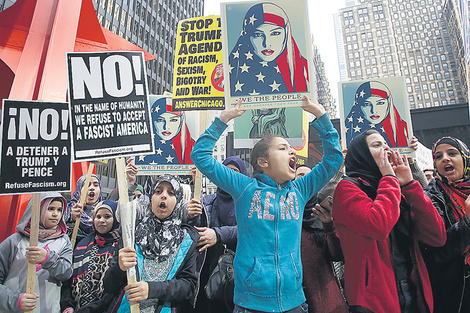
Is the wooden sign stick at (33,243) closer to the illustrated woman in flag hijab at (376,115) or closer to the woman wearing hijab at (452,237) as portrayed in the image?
the woman wearing hijab at (452,237)

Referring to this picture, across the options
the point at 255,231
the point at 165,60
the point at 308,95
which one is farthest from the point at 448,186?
the point at 165,60

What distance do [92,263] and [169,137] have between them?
1848 mm

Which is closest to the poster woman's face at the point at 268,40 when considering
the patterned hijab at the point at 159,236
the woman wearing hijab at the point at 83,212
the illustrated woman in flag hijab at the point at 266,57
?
the illustrated woman in flag hijab at the point at 266,57

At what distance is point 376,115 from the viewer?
4.04 meters

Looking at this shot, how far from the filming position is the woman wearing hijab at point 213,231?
9.48 ft

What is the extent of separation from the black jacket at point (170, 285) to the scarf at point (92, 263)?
1.83 feet

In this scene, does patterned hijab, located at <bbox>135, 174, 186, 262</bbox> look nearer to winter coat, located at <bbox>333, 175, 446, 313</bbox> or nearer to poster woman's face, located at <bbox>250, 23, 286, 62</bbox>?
winter coat, located at <bbox>333, 175, 446, 313</bbox>

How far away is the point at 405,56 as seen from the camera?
95250 mm

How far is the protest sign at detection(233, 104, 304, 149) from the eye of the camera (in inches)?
140

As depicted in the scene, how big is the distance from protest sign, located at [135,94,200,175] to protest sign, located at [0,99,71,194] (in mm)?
1112

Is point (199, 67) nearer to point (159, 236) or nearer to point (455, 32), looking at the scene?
point (159, 236)

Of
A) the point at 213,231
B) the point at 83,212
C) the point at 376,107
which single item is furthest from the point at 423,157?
the point at 83,212

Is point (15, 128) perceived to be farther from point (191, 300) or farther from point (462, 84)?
point (462, 84)

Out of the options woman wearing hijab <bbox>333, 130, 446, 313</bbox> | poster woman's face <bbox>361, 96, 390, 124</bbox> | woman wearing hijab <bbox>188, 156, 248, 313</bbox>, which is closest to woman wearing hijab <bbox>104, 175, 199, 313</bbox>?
woman wearing hijab <bbox>188, 156, 248, 313</bbox>
